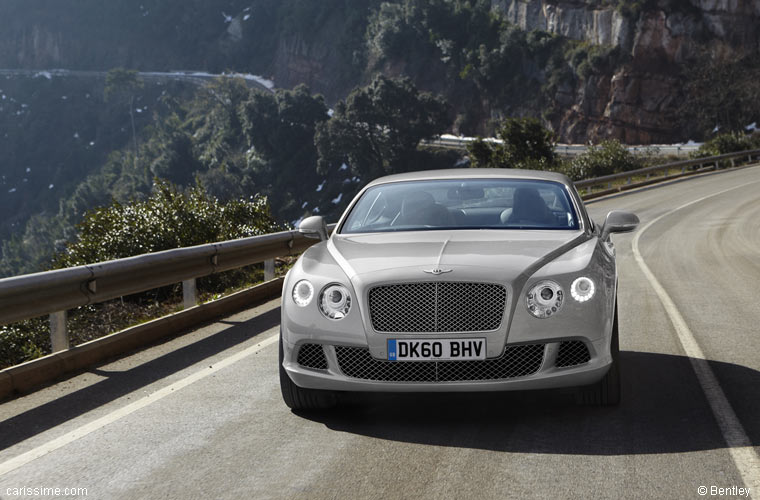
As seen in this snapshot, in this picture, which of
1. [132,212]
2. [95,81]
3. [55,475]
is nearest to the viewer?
[55,475]

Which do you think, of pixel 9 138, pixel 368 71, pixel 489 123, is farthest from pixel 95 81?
pixel 489 123

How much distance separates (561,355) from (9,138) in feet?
601

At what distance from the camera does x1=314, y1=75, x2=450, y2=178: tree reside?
295 feet

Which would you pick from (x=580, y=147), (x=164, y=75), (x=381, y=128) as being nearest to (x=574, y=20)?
(x=580, y=147)

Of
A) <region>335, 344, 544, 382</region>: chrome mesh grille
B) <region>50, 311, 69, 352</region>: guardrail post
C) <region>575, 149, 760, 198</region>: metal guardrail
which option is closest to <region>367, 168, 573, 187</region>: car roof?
<region>335, 344, 544, 382</region>: chrome mesh grille

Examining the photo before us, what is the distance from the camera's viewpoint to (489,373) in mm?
4758

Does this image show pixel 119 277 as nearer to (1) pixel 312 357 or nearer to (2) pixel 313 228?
(2) pixel 313 228

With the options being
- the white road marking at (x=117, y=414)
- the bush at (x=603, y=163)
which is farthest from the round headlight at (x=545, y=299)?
the bush at (x=603, y=163)

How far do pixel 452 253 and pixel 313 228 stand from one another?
63.1 inches

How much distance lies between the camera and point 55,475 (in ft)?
13.7

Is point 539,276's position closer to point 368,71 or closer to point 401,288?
point 401,288

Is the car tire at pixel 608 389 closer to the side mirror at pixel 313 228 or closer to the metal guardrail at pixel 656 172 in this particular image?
the side mirror at pixel 313 228

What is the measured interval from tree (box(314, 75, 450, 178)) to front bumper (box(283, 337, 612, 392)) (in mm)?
84693

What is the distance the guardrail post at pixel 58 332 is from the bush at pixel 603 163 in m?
36.6
